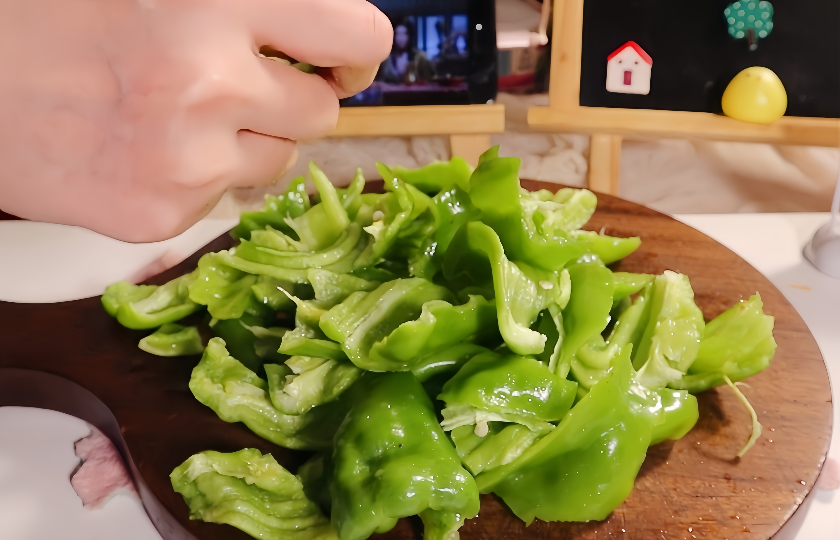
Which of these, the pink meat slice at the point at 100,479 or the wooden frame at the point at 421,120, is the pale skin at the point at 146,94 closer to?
the pink meat slice at the point at 100,479

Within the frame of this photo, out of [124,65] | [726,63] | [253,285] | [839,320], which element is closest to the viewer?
[124,65]

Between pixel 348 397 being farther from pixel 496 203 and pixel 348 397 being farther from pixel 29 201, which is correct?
pixel 29 201

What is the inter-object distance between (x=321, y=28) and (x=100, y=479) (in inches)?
24.2

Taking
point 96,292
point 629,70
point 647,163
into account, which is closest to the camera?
point 96,292

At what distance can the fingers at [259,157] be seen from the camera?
17.1 inches

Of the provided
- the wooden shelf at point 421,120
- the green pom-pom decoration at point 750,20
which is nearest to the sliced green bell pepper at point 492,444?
the wooden shelf at point 421,120

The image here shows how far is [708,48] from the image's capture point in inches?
48.8

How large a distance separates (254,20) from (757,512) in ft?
1.97

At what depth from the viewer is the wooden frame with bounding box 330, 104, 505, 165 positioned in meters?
1.34

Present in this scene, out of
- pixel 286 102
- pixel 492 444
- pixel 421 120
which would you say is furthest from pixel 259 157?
pixel 421 120

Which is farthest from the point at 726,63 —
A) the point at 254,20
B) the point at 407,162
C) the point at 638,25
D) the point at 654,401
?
the point at 254,20

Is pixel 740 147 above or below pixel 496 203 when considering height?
below

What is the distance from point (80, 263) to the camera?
113 cm

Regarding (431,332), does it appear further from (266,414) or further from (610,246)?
(610,246)
